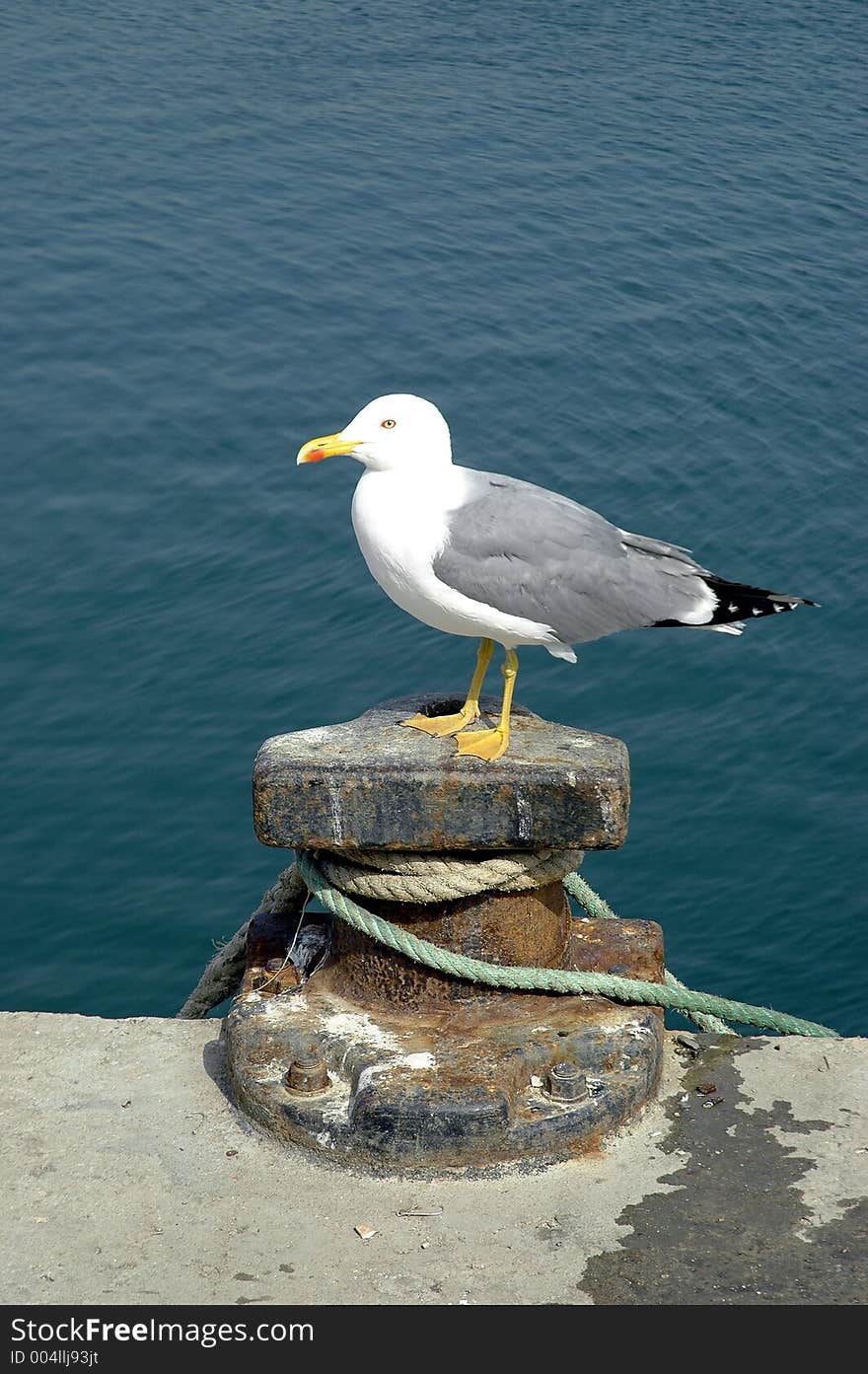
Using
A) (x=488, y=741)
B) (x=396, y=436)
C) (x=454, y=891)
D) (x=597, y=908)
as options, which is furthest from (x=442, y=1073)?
(x=396, y=436)

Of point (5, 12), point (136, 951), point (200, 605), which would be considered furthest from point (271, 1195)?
point (5, 12)

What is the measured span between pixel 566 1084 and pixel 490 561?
146cm

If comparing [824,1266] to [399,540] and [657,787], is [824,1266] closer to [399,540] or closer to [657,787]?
[399,540]

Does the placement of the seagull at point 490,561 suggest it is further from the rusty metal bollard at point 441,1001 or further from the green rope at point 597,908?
the green rope at point 597,908

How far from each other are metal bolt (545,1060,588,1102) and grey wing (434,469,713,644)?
48.9 inches

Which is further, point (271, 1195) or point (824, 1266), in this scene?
point (271, 1195)

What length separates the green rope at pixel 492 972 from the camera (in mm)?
4656

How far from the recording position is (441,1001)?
476cm

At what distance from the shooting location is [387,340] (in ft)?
46.0

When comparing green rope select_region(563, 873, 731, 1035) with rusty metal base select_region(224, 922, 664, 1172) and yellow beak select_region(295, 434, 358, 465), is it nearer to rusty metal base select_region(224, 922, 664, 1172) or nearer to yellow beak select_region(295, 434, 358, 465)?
rusty metal base select_region(224, 922, 664, 1172)

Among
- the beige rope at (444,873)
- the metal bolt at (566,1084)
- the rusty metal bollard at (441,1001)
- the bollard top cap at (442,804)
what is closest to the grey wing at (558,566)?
the rusty metal bollard at (441,1001)

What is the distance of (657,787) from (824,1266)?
5637 mm

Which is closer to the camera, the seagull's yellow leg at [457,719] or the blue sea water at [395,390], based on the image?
the seagull's yellow leg at [457,719]
